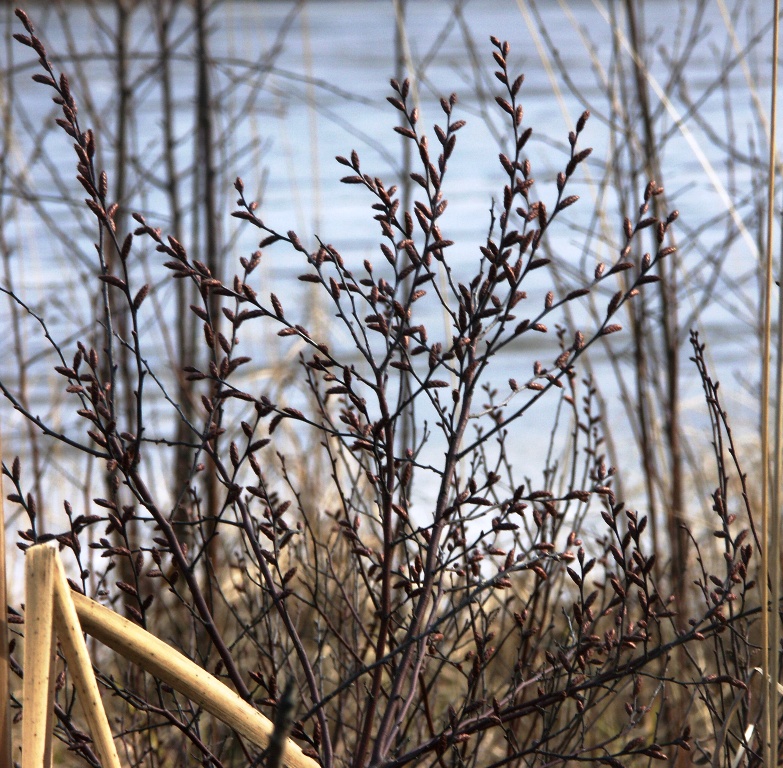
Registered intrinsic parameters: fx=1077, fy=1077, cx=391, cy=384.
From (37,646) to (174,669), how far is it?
0.44ft

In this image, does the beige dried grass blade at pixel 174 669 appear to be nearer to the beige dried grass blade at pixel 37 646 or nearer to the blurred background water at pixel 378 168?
the beige dried grass blade at pixel 37 646

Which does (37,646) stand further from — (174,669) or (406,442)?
(406,442)

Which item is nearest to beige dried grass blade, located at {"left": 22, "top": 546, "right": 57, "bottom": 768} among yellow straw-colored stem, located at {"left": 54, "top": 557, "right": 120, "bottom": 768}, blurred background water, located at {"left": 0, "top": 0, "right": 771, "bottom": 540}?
yellow straw-colored stem, located at {"left": 54, "top": 557, "right": 120, "bottom": 768}

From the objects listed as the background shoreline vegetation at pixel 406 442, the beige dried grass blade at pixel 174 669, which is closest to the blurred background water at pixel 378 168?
the background shoreline vegetation at pixel 406 442

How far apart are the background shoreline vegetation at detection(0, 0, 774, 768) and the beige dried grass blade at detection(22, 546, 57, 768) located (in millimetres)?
101

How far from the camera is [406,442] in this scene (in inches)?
103

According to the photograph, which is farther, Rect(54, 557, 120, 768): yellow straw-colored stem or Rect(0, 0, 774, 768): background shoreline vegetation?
Rect(0, 0, 774, 768): background shoreline vegetation

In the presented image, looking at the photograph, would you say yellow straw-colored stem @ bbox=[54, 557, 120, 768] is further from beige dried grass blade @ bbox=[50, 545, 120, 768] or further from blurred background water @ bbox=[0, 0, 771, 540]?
blurred background water @ bbox=[0, 0, 771, 540]

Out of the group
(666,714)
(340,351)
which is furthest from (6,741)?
(340,351)

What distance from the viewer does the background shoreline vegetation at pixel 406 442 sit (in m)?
1.19

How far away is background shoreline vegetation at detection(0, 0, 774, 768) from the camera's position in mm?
1188

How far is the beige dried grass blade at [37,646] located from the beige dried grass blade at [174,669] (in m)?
0.07

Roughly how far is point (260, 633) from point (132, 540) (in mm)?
892

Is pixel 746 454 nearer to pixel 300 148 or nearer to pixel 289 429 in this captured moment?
pixel 289 429
